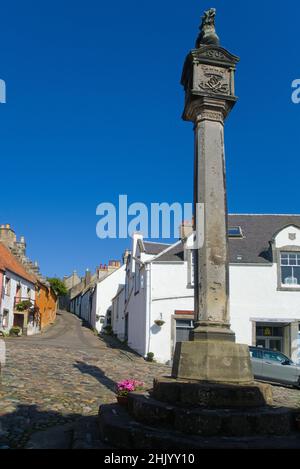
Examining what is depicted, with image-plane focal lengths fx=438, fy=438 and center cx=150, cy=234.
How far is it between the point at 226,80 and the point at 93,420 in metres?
6.51

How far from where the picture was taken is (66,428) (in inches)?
271

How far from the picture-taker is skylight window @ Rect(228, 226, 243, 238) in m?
25.5

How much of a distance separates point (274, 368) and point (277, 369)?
0.12 meters

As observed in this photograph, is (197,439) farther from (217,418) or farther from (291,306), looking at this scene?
(291,306)

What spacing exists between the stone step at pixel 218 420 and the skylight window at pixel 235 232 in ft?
65.0

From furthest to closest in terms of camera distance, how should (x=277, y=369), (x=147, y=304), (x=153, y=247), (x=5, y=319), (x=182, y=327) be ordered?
(x=5, y=319), (x=153, y=247), (x=147, y=304), (x=182, y=327), (x=277, y=369)

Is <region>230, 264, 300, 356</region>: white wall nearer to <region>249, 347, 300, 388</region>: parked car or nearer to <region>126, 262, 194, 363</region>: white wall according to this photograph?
<region>126, 262, 194, 363</region>: white wall

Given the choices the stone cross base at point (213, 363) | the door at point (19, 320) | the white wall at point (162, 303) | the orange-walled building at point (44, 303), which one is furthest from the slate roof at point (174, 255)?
the orange-walled building at point (44, 303)

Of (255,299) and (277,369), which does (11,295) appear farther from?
(277,369)

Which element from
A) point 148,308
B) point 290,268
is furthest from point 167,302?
point 290,268

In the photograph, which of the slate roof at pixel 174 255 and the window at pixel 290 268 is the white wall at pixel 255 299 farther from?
the slate roof at pixel 174 255

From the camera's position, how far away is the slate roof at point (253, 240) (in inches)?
918

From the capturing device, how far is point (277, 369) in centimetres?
1722

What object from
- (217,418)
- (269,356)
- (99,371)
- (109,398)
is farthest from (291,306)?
(217,418)
